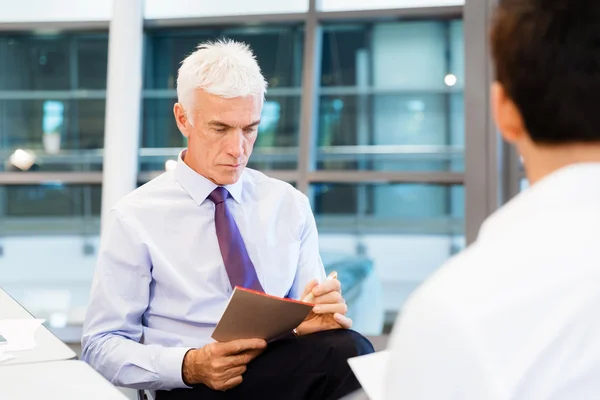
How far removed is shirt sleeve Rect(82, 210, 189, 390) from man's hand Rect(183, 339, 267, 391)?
2.2 inches

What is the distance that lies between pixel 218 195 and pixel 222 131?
17 centimetres

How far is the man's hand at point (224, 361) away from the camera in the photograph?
5.52 feet

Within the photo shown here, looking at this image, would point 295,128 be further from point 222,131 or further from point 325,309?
point 325,309

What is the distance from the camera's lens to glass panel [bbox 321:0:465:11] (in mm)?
3203

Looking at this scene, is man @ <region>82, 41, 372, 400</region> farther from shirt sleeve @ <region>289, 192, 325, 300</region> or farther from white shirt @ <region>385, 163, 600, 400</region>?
white shirt @ <region>385, 163, 600, 400</region>

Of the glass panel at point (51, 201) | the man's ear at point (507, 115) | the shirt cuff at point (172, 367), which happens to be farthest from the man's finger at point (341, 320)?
the glass panel at point (51, 201)

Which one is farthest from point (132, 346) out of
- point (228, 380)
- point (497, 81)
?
point (497, 81)

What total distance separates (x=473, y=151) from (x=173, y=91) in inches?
57.2

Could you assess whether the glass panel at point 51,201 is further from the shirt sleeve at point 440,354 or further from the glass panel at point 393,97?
the shirt sleeve at point 440,354

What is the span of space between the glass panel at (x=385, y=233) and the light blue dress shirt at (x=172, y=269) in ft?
4.26

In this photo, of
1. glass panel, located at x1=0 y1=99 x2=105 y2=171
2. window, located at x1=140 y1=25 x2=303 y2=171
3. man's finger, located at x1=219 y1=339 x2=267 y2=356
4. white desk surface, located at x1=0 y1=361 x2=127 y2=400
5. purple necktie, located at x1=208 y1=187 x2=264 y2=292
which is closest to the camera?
white desk surface, located at x1=0 y1=361 x2=127 y2=400

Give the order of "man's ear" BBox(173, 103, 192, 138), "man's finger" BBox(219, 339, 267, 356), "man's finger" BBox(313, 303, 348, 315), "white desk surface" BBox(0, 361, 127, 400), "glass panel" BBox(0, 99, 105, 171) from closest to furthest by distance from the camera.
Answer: "white desk surface" BBox(0, 361, 127, 400), "man's finger" BBox(219, 339, 267, 356), "man's finger" BBox(313, 303, 348, 315), "man's ear" BBox(173, 103, 192, 138), "glass panel" BBox(0, 99, 105, 171)

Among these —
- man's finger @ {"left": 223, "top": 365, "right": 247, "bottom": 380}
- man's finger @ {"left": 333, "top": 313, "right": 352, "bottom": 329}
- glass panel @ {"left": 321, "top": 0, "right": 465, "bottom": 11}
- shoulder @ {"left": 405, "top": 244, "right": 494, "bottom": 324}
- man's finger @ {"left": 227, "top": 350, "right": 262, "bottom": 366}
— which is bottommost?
man's finger @ {"left": 223, "top": 365, "right": 247, "bottom": 380}

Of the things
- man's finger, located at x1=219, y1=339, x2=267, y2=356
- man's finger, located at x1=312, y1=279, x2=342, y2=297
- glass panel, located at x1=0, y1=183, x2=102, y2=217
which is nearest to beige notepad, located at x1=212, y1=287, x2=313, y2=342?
man's finger, located at x1=219, y1=339, x2=267, y2=356
